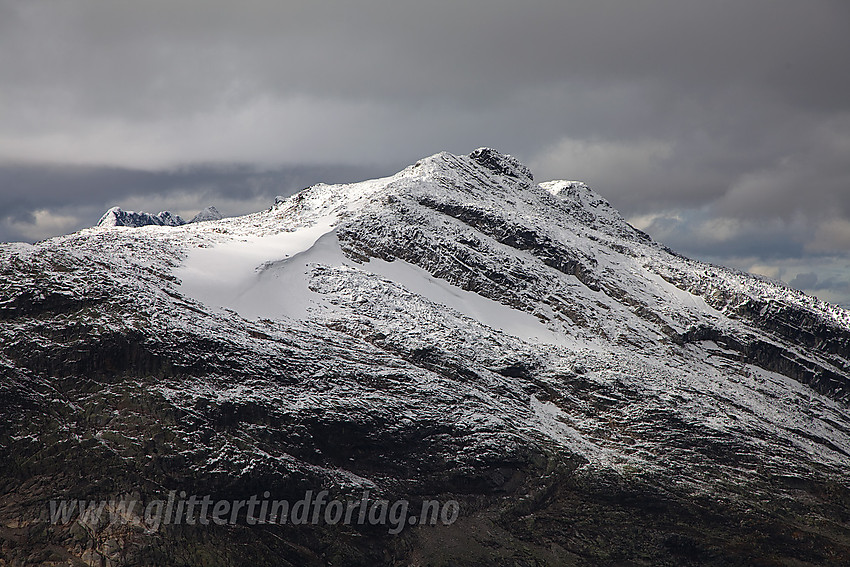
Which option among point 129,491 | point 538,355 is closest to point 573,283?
point 538,355

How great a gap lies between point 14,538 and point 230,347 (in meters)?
42.5

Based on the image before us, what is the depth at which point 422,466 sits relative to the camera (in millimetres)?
121625

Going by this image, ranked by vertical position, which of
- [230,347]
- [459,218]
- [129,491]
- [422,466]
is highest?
[459,218]

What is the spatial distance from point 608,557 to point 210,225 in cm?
12558

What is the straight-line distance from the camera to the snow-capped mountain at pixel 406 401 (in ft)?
351

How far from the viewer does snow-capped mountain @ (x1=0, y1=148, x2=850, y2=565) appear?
10700 centimetres

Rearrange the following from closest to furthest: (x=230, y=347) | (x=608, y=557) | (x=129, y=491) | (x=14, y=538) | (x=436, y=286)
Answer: (x=14, y=538)
(x=129, y=491)
(x=608, y=557)
(x=230, y=347)
(x=436, y=286)

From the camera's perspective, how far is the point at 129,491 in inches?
3967

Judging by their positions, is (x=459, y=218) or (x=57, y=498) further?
(x=459, y=218)

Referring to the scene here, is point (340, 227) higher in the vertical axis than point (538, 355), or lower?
higher

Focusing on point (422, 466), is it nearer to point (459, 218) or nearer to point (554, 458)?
point (554, 458)

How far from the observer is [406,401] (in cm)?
12738

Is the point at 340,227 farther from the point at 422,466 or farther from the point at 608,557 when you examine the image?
the point at 608,557

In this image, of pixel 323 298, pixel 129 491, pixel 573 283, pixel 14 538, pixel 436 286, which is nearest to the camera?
pixel 14 538
